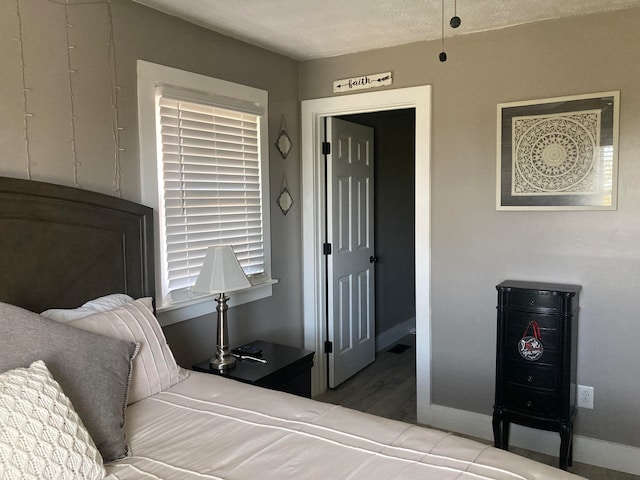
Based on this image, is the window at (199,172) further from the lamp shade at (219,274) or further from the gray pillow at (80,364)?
the gray pillow at (80,364)

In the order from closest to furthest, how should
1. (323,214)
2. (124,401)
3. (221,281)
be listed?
1. (124,401)
2. (221,281)
3. (323,214)

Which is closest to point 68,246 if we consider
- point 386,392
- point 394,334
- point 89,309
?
point 89,309

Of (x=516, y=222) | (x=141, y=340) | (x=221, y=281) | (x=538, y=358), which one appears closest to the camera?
(x=141, y=340)

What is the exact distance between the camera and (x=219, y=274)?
2570 mm

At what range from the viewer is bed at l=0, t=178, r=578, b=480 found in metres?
1.45

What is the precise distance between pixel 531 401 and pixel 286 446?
1740 mm

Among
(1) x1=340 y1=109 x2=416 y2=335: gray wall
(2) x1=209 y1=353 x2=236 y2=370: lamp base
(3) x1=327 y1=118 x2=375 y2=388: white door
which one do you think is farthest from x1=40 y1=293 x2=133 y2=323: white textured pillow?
(1) x1=340 y1=109 x2=416 y2=335: gray wall

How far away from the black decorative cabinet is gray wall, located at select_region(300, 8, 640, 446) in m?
0.18

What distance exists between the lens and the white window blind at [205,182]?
2723 millimetres

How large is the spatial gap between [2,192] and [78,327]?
0.58m

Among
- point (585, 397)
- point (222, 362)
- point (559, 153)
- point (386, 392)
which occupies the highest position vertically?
point (559, 153)

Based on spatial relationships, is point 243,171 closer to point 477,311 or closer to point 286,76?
point 286,76

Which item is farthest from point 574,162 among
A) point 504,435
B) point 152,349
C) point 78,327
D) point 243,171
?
point 78,327

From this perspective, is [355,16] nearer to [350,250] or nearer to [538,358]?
[350,250]
